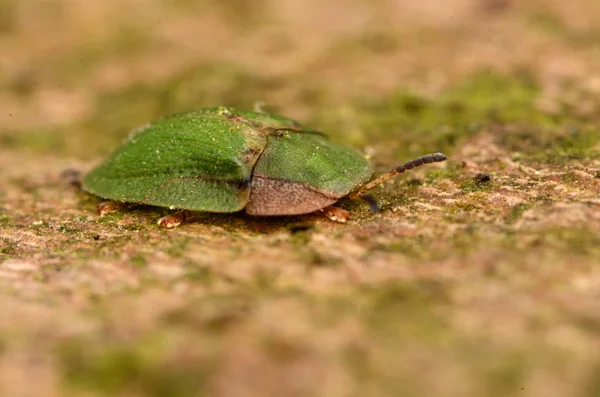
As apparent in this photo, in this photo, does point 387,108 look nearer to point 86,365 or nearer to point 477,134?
point 477,134

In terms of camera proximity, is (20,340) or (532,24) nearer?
(20,340)

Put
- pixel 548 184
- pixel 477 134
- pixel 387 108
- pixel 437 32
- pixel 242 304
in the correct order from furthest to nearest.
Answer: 1. pixel 437 32
2. pixel 387 108
3. pixel 477 134
4. pixel 548 184
5. pixel 242 304

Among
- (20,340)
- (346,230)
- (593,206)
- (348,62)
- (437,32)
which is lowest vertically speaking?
(20,340)

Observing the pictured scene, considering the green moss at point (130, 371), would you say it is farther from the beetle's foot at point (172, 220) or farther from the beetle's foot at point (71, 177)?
the beetle's foot at point (71, 177)

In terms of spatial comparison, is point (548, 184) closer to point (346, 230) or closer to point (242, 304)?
point (346, 230)

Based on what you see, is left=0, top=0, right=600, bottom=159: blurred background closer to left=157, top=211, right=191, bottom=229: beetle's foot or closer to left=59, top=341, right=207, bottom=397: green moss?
left=157, top=211, right=191, bottom=229: beetle's foot

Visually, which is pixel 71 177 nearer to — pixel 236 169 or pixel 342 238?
pixel 236 169

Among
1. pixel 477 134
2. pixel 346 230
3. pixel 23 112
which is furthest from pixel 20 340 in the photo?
pixel 23 112

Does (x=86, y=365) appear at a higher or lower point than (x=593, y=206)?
lower

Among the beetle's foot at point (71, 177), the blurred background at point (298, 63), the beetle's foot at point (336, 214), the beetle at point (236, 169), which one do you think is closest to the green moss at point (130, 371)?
the beetle at point (236, 169)

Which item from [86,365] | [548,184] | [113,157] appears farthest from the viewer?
[113,157]
